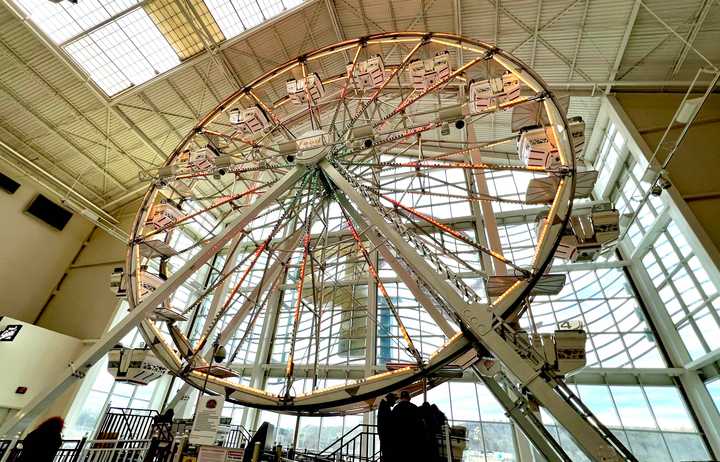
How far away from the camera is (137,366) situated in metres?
7.93

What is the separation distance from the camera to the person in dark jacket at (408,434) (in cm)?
492

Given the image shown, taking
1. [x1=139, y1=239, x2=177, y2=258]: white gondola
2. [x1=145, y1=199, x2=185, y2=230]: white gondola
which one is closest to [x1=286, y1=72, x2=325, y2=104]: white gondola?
[x1=145, y1=199, x2=185, y2=230]: white gondola

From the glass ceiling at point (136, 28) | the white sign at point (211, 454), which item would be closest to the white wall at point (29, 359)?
the glass ceiling at point (136, 28)

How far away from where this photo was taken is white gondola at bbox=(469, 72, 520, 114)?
26.3 feet

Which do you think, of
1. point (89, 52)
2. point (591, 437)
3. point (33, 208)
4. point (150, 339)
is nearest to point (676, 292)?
point (591, 437)

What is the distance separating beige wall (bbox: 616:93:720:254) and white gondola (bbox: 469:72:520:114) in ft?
28.4

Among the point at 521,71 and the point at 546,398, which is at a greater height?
the point at 521,71

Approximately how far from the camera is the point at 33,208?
1695cm

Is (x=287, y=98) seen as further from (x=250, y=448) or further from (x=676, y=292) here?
(x=676, y=292)

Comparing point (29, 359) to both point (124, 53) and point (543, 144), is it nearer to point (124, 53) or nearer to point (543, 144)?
point (124, 53)

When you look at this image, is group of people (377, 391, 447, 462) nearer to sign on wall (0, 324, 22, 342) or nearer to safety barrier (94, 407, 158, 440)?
safety barrier (94, 407, 158, 440)

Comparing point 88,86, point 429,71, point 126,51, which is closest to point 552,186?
point 429,71

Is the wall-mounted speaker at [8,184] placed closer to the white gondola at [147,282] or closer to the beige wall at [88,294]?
the beige wall at [88,294]

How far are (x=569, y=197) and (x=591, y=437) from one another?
3934 mm
